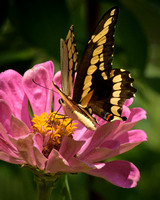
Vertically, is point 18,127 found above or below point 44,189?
above

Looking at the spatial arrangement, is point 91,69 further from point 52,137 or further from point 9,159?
point 9,159

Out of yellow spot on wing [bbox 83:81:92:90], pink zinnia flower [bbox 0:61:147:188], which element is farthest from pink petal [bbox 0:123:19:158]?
yellow spot on wing [bbox 83:81:92:90]

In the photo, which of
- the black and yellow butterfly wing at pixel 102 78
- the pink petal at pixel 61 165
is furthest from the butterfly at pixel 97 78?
the pink petal at pixel 61 165

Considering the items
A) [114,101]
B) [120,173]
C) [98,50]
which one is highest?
[98,50]

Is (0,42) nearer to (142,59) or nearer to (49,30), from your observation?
(49,30)

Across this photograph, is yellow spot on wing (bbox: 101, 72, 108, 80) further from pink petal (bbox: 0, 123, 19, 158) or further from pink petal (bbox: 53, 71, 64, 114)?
pink petal (bbox: 0, 123, 19, 158)

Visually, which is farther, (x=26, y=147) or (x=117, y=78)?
(x=117, y=78)

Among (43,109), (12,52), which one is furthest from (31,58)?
(43,109)

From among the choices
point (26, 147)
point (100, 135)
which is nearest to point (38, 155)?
point (26, 147)
